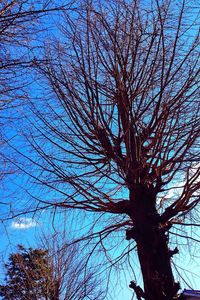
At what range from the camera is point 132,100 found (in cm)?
360

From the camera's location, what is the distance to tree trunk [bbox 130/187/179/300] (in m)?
2.61

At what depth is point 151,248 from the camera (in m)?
2.81

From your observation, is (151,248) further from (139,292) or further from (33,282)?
(33,282)

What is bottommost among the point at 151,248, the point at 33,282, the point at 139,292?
the point at 139,292

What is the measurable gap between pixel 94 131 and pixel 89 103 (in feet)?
1.00

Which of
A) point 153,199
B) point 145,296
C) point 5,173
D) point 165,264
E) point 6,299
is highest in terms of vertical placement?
point 6,299

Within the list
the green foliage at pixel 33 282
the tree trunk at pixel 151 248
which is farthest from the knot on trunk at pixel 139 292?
the green foliage at pixel 33 282

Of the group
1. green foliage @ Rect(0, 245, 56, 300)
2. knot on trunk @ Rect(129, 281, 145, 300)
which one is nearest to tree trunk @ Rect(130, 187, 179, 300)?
knot on trunk @ Rect(129, 281, 145, 300)

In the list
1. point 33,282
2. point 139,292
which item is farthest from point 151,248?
point 33,282

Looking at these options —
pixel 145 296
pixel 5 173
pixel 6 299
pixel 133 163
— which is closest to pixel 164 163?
pixel 133 163

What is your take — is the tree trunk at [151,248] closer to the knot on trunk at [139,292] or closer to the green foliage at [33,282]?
the knot on trunk at [139,292]

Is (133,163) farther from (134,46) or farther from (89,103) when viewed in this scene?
(134,46)

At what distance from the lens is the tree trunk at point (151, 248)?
2.61 m

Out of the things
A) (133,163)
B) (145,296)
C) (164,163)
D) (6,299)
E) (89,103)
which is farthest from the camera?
(6,299)
